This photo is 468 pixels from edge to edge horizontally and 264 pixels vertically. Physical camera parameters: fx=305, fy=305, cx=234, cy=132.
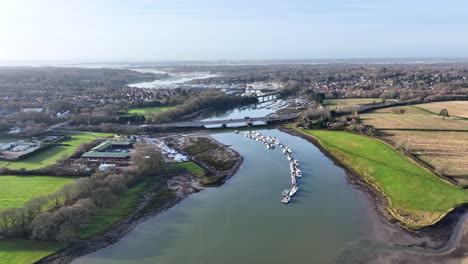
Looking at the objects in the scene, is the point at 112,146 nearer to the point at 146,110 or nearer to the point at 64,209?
the point at 64,209

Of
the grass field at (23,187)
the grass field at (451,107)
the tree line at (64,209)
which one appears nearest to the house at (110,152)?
the tree line at (64,209)

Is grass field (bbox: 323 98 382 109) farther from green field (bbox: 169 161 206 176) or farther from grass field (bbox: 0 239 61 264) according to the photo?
grass field (bbox: 0 239 61 264)

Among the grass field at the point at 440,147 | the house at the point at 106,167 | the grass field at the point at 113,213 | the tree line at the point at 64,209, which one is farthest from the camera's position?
the house at the point at 106,167

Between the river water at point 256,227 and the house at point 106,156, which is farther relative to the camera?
the house at point 106,156

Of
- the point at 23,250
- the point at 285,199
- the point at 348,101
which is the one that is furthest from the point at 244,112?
the point at 23,250

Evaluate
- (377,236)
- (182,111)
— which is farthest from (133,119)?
(377,236)

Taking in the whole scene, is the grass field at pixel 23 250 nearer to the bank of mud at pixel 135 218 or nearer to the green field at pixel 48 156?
the bank of mud at pixel 135 218

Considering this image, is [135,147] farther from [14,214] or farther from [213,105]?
[213,105]
